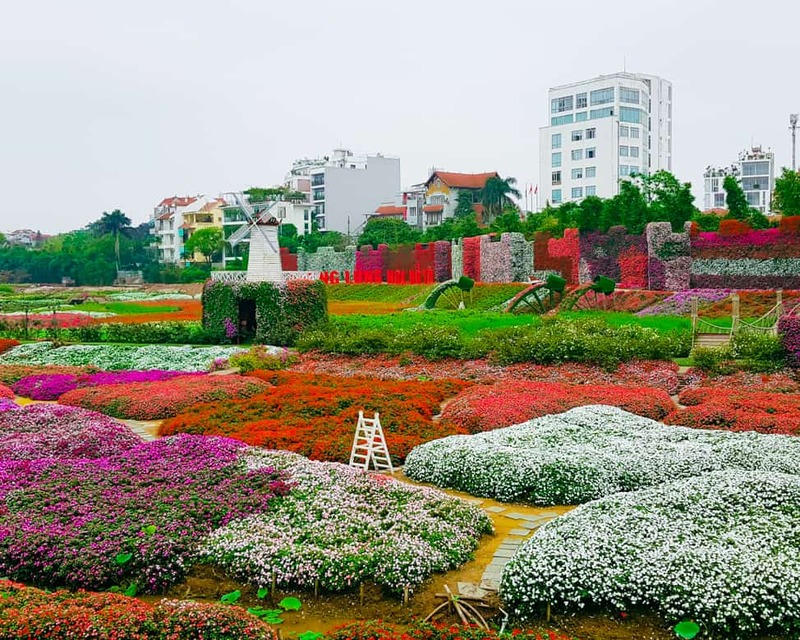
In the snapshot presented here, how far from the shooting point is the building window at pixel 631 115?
77.8 metres

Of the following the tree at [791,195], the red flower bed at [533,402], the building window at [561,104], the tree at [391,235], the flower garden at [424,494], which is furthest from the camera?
the building window at [561,104]

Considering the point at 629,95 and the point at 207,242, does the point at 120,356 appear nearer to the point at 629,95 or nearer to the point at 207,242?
→ the point at 207,242

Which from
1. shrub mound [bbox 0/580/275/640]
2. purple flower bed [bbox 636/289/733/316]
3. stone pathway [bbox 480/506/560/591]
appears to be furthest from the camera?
purple flower bed [bbox 636/289/733/316]

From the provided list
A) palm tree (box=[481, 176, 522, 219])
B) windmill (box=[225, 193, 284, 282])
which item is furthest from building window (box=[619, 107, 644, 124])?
windmill (box=[225, 193, 284, 282])

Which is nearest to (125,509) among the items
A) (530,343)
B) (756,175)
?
(530,343)

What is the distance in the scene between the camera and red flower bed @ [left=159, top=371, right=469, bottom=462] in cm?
1089

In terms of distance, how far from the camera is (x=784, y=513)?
7.21 m

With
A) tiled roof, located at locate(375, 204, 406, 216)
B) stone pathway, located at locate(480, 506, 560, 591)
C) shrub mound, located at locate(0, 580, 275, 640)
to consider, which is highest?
tiled roof, located at locate(375, 204, 406, 216)

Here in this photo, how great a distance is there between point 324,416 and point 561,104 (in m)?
75.6

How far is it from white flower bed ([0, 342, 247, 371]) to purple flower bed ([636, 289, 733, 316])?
1457 centimetres

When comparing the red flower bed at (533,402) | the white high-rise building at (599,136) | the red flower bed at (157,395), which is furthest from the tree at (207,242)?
the red flower bed at (533,402)

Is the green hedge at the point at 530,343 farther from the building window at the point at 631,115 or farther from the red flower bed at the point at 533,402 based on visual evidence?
the building window at the point at 631,115

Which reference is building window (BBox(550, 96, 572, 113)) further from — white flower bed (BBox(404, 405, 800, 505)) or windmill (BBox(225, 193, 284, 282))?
white flower bed (BBox(404, 405, 800, 505))

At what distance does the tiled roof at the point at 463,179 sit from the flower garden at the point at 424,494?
67451 mm
